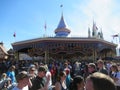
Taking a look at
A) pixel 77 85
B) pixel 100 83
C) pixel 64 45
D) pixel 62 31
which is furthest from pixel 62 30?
pixel 100 83

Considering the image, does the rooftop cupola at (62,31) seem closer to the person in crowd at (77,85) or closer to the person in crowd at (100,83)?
the person in crowd at (77,85)

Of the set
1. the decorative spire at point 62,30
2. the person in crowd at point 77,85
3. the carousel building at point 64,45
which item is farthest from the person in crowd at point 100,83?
the decorative spire at point 62,30

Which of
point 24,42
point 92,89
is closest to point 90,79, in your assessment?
point 92,89

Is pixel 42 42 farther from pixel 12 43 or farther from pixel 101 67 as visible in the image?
pixel 101 67

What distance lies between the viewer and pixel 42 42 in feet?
95.7

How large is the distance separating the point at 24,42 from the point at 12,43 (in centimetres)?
153

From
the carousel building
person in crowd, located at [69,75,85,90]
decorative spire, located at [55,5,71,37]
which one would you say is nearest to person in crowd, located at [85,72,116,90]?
person in crowd, located at [69,75,85,90]

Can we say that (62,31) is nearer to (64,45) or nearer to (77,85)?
(64,45)

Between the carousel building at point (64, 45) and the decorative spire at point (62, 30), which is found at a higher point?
the decorative spire at point (62, 30)

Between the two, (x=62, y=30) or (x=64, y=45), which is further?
(x=62, y=30)

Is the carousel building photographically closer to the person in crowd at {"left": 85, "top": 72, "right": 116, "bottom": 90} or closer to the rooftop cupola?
the rooftop cupola

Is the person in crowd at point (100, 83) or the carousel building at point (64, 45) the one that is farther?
the carousel building at point (64, 45)

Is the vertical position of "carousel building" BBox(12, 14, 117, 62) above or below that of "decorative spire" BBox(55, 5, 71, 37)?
below

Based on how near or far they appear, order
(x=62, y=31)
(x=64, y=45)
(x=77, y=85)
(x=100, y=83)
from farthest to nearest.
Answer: (x=62, y=31)
(x=64, y=45)
(x=77, y=85)
(x=100, y=83)
